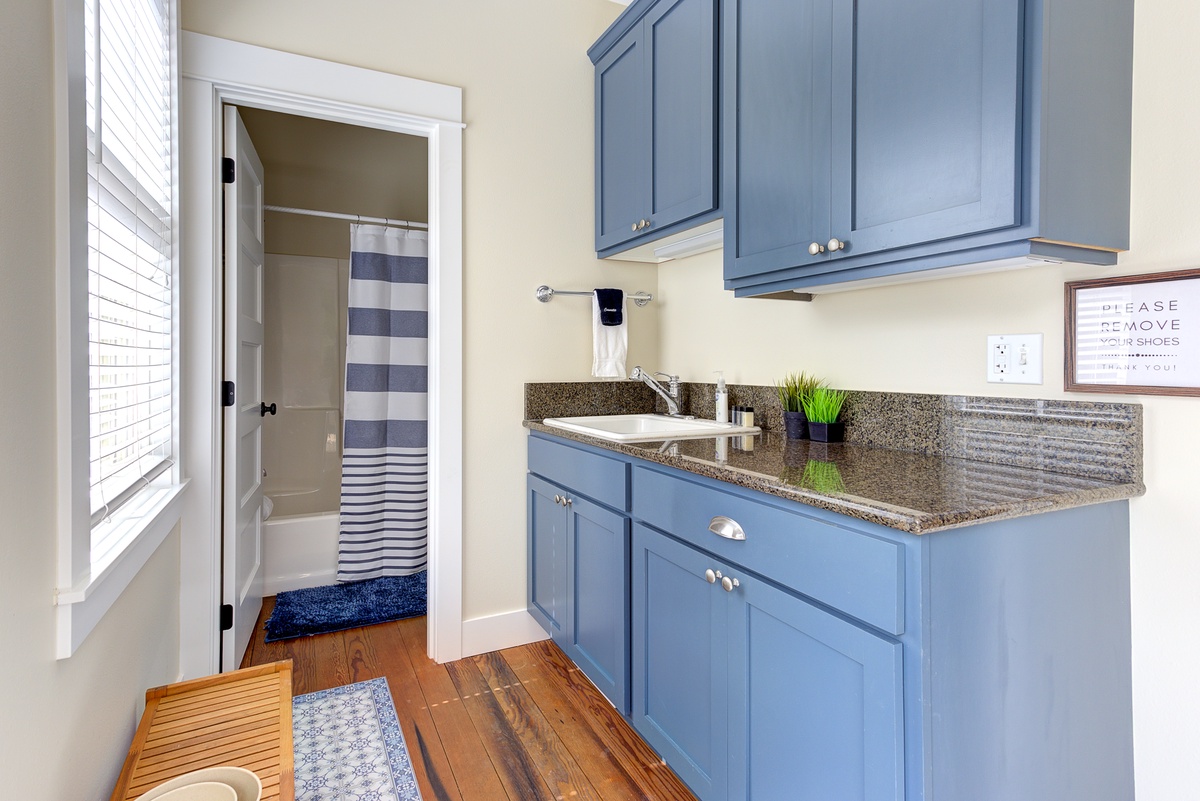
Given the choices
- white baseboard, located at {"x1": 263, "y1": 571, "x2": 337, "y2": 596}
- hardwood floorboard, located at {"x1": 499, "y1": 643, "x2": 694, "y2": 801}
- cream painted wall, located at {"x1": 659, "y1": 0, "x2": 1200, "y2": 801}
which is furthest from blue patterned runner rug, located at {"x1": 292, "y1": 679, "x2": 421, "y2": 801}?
cream painted wall, located at {"x1": 659, "y1": 0, "x2": 1200, "y2": 801}

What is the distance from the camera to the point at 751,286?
174 cm

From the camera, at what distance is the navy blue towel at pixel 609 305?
2471 mm

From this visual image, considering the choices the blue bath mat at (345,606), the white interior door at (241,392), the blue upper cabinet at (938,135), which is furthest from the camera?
the blue bath mat at (345,606)

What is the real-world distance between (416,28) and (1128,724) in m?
2.78

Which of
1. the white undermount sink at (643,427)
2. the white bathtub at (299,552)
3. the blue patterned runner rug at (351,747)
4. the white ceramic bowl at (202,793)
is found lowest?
the blue patterned runner rug at (351,747)

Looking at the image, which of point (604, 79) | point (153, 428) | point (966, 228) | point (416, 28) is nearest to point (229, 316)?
point (153, 428)

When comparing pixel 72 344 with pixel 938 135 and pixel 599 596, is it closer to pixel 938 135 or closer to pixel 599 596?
pixel 599 596

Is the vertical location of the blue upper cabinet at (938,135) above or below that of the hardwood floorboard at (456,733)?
above

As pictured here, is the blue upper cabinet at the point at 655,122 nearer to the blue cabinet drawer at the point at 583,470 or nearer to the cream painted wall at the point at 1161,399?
the blue cabinet drawer at the point at 583,470

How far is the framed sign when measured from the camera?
1.11 meters

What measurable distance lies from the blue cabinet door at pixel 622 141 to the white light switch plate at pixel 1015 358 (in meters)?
1.17

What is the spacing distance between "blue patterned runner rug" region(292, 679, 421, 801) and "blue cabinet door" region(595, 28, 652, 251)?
1803 mm

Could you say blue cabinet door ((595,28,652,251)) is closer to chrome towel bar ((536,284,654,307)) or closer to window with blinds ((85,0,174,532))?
chrome towel bar ((536,284,654,307))

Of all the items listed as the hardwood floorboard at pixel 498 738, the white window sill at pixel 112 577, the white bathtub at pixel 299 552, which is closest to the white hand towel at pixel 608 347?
the hardwood floorboard at pixel 498 738
